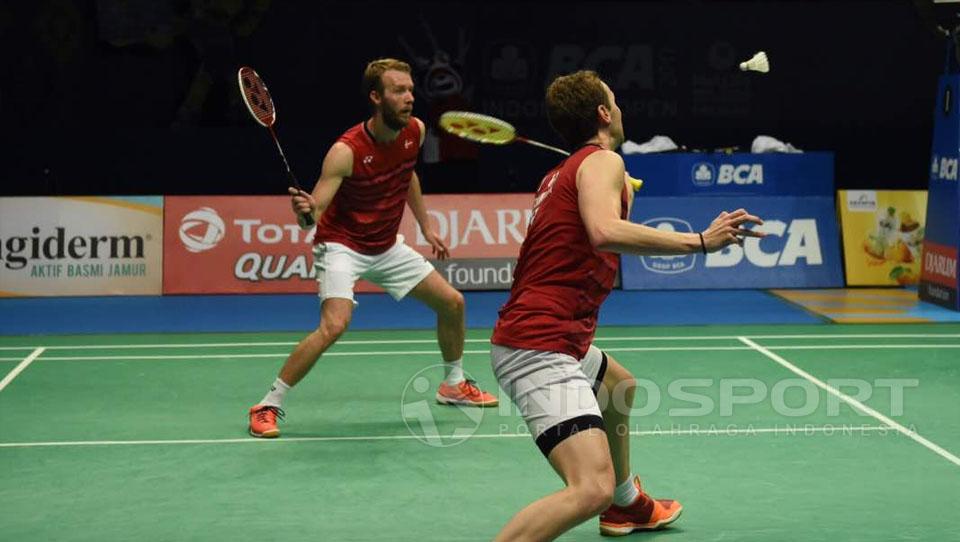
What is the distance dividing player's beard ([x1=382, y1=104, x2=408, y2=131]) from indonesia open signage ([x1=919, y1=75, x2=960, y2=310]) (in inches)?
205

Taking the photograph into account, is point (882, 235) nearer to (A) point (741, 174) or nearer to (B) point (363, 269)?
(A) point (741, 174)

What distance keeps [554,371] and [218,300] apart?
763 cm

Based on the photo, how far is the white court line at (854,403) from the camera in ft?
21.6

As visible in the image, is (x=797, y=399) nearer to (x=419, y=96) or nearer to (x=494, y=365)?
(x=494, y=365)

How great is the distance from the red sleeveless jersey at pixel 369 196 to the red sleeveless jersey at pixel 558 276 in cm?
275

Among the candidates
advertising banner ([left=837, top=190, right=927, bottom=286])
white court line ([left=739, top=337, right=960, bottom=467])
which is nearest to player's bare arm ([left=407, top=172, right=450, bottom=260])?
white court line ([left=739, top=337, right=960, bottom=467])

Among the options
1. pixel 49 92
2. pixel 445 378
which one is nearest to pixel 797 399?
pixel 445 378

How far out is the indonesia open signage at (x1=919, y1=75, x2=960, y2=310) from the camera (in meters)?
10.8

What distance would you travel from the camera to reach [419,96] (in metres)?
13.8

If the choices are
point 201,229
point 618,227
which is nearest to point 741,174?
A: point 201,229

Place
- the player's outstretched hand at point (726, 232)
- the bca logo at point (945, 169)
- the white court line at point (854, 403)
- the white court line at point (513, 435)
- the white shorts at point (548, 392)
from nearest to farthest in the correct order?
the player's outstretched hand at point (726, 232) < the white shorts at point (548, 392) < the white court line at point (854, 403) < the white court line at point (513, 435) < the bca logo at point (945, 169)

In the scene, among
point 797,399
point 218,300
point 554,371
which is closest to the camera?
point 554,371

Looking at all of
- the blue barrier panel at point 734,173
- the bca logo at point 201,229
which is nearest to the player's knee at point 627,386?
the bca logo at point 201,229

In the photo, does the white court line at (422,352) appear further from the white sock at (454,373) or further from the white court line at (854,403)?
the white sock at (454,373)
